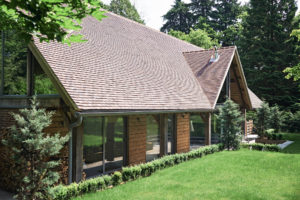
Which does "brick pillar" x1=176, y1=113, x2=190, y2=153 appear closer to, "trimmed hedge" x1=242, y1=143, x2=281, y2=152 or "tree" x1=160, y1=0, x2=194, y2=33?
"trimmed hedge" x1=242, y1=143, x2=281, y2=152

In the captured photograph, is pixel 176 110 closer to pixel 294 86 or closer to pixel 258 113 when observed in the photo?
pixel 258 113

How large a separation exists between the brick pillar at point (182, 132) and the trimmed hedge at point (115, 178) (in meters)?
1.53

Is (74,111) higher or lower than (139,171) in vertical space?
Answer: higher

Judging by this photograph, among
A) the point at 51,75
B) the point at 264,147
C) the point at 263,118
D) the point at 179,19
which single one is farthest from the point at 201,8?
the point at 51,75

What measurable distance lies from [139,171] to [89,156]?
6.93ft

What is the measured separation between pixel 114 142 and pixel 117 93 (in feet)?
8.67

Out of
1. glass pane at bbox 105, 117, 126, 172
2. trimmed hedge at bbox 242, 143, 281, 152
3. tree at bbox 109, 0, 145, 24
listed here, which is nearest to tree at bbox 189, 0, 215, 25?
tree at bbox 109, 0, 145, 24

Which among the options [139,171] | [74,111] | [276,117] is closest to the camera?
[74,111]

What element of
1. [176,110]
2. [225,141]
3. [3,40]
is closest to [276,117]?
[225,141]

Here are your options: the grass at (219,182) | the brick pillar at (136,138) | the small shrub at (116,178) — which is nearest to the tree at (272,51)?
the grass at (219,182)

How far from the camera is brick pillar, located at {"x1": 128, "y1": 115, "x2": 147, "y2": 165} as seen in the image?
10.8 metres

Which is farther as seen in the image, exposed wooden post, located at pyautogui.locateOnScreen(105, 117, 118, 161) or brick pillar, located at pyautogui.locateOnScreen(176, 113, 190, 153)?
brick pillar, located at pyautogui.locateOnScreen(176, 113, 190, 153)

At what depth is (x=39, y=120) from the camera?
22.0ft

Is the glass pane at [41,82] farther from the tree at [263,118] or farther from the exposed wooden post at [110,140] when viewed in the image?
the tree at [263,118]
